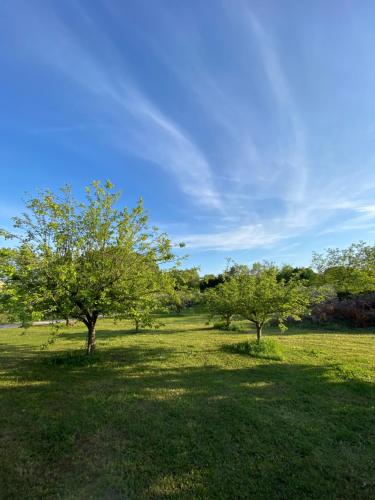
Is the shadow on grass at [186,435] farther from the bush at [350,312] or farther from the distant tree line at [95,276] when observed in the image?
the bush at [350,312]

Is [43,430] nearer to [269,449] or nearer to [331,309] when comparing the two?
[269,449]

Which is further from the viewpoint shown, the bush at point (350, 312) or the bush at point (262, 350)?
the bush at point (350, 312)

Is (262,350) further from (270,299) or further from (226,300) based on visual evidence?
(226,300)

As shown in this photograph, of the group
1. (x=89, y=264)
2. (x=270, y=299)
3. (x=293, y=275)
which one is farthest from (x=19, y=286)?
(x=293, y=275)

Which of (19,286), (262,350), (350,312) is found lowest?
(262,350)

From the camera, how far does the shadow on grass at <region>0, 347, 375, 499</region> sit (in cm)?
336

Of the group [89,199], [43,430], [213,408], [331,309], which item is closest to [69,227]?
[89,199]

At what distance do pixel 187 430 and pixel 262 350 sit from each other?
582 centimetres

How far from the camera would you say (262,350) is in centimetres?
977

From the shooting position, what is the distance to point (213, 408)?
5.39 meters

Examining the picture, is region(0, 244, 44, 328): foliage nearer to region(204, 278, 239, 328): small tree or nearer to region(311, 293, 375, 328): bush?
region(204, 278, 239, 328): small tree

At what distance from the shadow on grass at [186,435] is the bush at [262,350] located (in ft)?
5.89

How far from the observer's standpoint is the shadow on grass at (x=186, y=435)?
11.0 ft

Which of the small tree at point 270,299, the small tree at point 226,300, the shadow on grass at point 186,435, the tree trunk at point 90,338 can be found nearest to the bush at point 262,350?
the small tree at point 270,299
